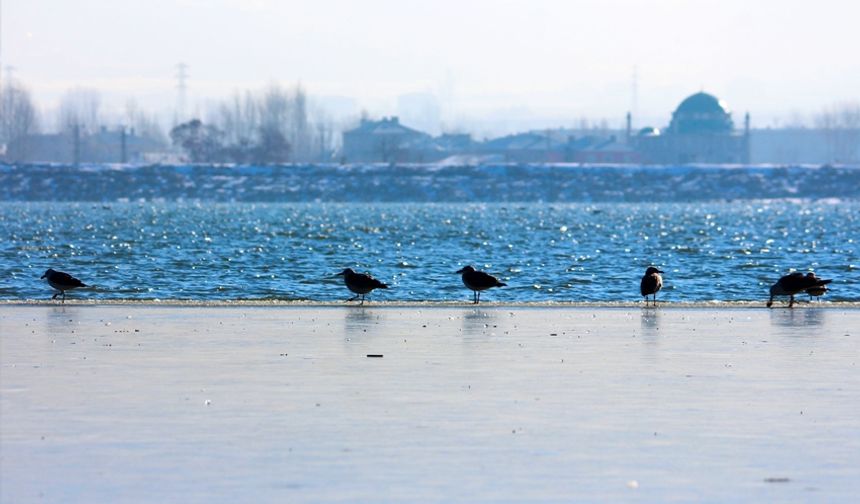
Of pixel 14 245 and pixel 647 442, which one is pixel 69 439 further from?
pixel 14 245

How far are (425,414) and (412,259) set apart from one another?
149 feet

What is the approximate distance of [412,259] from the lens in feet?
195

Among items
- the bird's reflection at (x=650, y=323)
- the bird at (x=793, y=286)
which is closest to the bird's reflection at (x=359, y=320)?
the bird's reflection at (x=650, y=323)

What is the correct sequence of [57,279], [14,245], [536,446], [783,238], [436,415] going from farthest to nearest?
[783,238]
[14,245]
[57,279]
[436,415]
[536,446]

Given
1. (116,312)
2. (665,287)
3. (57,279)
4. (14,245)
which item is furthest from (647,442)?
(14,245)

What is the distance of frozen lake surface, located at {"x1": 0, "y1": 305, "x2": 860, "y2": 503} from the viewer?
36.0 ft

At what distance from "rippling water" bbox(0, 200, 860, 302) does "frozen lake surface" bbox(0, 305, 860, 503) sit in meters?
16.1

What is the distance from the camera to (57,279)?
29.2 meters

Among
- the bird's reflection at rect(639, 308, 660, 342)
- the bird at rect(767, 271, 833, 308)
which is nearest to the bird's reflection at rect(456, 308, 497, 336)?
the bird's reflection at rect(639, 308, 660, 342)

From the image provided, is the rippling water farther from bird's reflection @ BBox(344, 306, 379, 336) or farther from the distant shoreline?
bird's reflection @ BBox(344, 306, 379, 336)

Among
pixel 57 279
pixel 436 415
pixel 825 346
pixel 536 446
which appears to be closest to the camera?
pixel 536 446

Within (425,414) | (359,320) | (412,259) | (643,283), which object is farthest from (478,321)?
(412,259)

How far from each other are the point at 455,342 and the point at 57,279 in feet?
36.4

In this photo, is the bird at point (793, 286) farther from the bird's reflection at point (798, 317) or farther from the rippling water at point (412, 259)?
the rippling water at point (412, 259)
